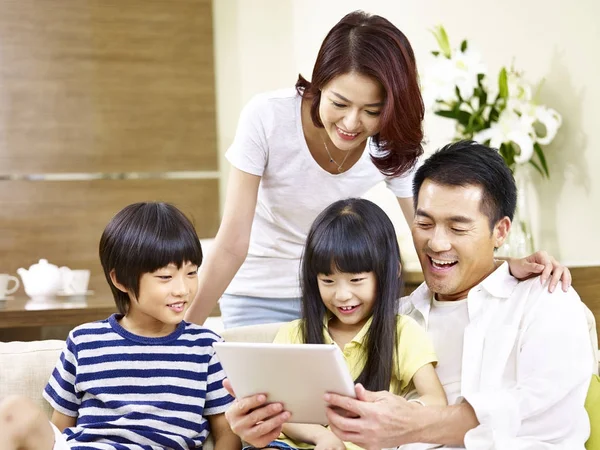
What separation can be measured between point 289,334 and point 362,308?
0.63ft

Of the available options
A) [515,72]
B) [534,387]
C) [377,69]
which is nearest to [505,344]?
[534,387]

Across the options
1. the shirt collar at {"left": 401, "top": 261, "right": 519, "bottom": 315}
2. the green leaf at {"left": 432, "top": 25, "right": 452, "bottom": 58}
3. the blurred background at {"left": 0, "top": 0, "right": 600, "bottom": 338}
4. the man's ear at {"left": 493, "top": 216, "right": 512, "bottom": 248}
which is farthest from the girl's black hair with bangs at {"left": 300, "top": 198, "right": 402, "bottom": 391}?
the blurred background at {"left": 0, "top": 0, "right": 600, "bottom": 338}

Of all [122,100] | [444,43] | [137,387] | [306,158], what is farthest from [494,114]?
[122,100]

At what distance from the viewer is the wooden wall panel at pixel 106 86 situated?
452 centimetres

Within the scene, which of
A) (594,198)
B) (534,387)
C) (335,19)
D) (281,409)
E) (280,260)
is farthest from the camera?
(335,19)

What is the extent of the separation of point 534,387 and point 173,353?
2.45 ft

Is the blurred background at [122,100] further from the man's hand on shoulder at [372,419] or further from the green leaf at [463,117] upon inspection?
the man's hand on shoulder at [372,419]

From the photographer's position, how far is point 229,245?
2234 millimetres

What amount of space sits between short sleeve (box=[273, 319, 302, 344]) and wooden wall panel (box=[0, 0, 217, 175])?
2.79 metres

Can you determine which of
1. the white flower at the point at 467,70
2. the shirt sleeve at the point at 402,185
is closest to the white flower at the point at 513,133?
the white flower at the point at 467,70

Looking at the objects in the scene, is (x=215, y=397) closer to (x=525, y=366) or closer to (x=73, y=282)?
(x=525, y=366)

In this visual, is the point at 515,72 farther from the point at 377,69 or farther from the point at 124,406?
the point at 124,406

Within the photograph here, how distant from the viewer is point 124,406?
1929 millimetres

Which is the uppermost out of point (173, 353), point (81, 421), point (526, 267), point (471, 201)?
point (471, 201)
